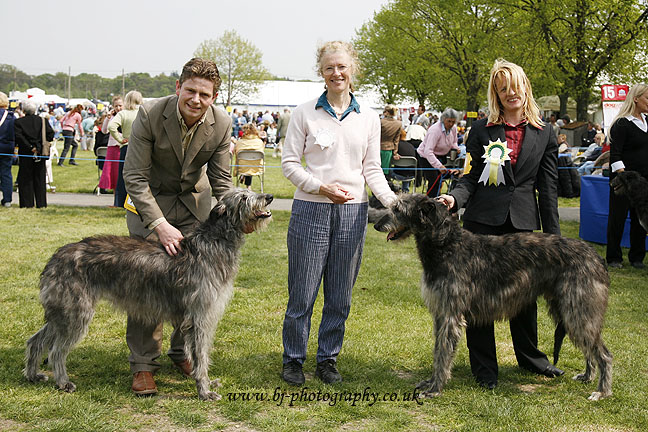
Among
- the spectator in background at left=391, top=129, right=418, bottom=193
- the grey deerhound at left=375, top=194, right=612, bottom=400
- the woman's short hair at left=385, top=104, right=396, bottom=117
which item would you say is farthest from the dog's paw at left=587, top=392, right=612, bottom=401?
the woman's short hair at left=385, top=104, right=396, bottom=117

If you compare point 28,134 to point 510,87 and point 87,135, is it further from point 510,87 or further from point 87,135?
point 87,135

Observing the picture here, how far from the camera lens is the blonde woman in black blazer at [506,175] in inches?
169

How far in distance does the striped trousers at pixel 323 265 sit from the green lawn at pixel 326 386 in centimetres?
36

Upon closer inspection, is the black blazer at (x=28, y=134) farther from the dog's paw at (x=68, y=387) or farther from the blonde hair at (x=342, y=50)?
the blonde hair at (x=342, y=50)

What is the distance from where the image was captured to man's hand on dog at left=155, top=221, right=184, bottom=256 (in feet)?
13.1

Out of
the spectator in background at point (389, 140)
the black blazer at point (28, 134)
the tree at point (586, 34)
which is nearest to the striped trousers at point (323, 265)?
the spectator in background at point (389, 140)

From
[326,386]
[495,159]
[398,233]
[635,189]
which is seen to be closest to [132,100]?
[398,233]

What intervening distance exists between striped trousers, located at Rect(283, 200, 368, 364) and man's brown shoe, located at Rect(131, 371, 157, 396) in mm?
1007

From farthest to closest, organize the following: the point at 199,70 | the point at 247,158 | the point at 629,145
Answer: the point at 247,158 → the point at 629,145 → the point at 199,70

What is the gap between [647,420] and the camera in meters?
3.83

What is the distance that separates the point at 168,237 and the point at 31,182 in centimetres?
971

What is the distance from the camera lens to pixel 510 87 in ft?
13.8

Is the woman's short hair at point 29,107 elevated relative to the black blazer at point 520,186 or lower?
elevated

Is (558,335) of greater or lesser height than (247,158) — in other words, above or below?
below
